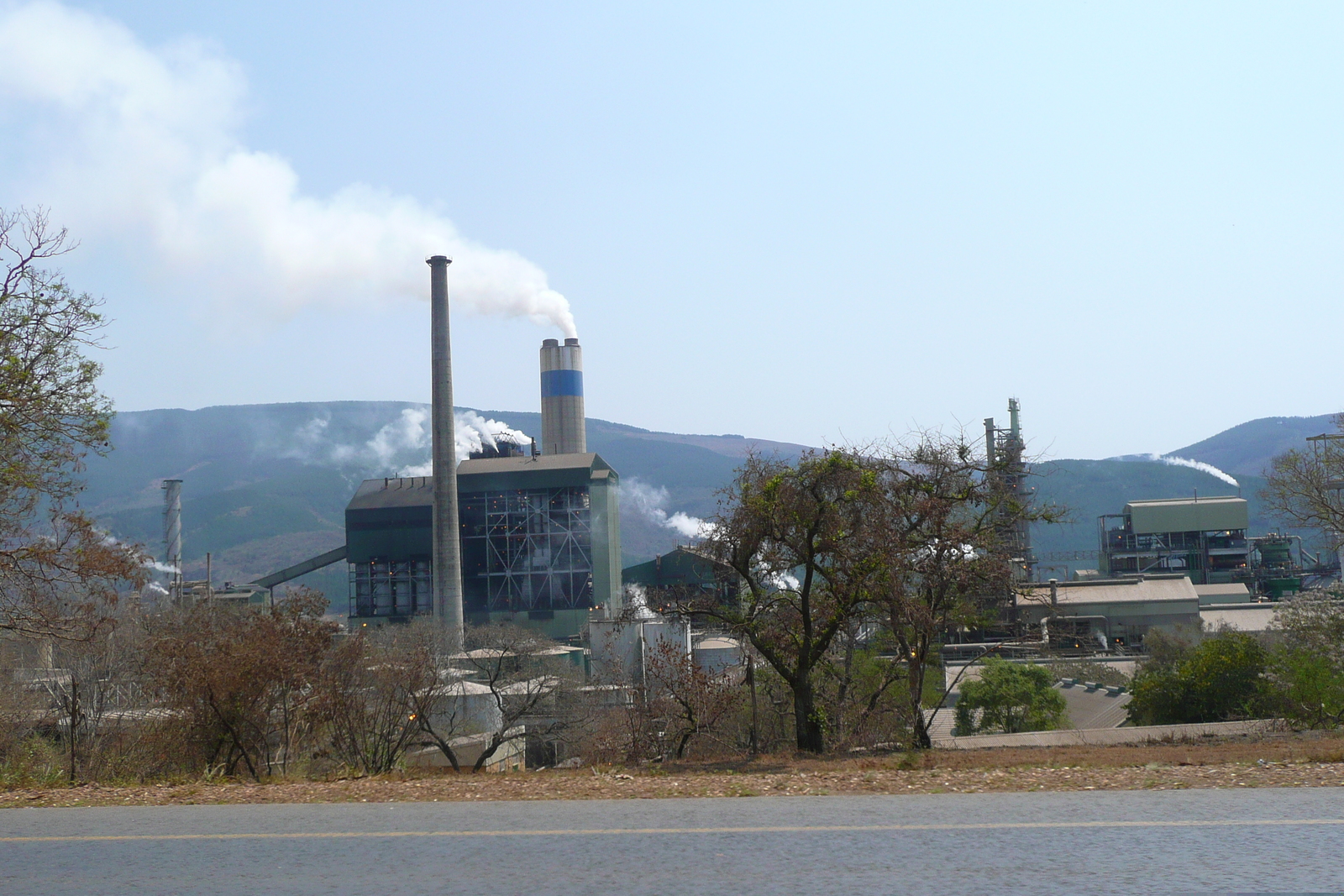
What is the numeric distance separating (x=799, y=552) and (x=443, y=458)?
5046cm

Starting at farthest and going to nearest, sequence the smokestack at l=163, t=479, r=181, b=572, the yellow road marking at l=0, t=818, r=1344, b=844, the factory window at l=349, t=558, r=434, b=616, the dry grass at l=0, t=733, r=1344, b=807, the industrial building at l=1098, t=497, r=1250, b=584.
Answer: the smokestack at l=163, t=479, r=181, b=572, the industrial building at l=1098, t=497, r=1250, b=584, the factory window at l=349, t=558, r=434, b=616, the dry grass at l=0, t=733, r=1344, b=807, the yellow road marking at l=0, t=818, r=1344, b=844

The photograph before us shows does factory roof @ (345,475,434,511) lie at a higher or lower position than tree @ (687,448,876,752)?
higher

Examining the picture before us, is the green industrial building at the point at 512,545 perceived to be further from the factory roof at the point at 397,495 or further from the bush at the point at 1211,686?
the bush at the point at 1211,686

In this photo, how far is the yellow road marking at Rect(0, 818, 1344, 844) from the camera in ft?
20.4

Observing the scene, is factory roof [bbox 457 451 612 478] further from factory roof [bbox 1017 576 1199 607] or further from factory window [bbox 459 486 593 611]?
factory roof [bbox 1017 576 1199 607]

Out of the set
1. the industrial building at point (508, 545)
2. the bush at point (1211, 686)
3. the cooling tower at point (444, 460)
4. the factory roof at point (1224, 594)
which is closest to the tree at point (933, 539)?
the bush at point (1211, 686)

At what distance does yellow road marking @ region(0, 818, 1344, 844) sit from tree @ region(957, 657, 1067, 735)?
91.8ft

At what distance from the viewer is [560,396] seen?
83.7 metres

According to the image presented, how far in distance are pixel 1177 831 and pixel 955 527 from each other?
1116 centimetres

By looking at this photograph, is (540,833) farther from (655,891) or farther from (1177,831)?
(1177,831)

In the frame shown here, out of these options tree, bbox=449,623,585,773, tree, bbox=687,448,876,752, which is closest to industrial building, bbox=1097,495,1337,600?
tree, bbox=449,623,585,773

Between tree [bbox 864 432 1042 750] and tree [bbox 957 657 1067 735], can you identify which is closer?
tree [bbox 864 432 1042 750]

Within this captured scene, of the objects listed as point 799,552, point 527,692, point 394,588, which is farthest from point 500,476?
point 799,552

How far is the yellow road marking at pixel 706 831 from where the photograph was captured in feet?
20.4
